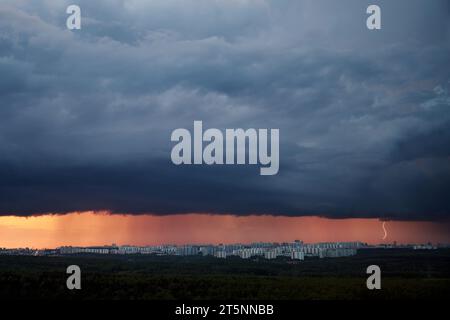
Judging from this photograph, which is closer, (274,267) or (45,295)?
(45,295)

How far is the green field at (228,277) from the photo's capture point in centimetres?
1434

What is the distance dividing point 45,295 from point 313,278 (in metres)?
8.65

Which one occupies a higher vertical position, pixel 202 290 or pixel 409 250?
pixel 409 250

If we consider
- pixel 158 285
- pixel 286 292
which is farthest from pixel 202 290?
pixel 286 292

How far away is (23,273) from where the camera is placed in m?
17.5

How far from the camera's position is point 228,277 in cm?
1727

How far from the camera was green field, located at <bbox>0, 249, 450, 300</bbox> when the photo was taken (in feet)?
47.0

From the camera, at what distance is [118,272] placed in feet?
57.8

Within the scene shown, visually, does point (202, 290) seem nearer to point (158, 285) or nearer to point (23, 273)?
point (158, 285)

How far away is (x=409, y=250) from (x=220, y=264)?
7.08 m
